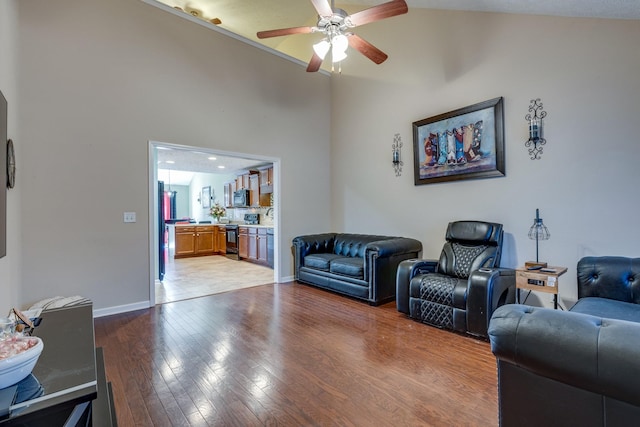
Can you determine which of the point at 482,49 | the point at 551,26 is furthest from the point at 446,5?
the point at 551,26

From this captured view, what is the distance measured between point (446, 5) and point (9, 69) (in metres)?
4.78

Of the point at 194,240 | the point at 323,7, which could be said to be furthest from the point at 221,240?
the point at 323,7

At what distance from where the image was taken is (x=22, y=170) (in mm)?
3105

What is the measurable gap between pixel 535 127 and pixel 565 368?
9.73ft

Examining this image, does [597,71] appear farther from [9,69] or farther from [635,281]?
[9,69]

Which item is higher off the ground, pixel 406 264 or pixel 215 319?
pixel 406 264

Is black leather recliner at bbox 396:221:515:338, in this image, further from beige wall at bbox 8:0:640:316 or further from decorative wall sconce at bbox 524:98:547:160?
decorative wall sconce at bbox 524:98:547:160

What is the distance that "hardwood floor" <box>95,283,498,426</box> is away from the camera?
180 cm

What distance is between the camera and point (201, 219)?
11664 millimetres

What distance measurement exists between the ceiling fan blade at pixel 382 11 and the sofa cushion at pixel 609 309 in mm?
2664

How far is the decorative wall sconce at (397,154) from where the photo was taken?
466 cm

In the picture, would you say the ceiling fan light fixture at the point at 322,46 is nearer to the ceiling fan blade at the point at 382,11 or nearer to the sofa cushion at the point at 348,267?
the ceiling fan blade at the point at 382,11

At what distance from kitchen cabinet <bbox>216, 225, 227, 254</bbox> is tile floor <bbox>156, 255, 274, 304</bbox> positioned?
0.90m

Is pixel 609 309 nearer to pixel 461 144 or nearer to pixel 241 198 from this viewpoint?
pixel 461 144
